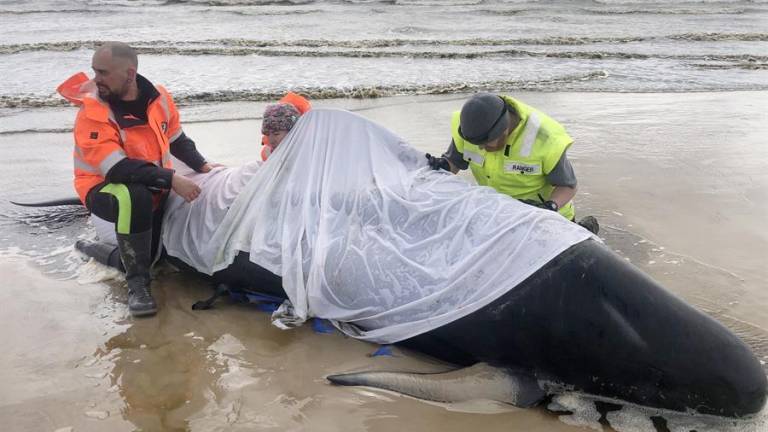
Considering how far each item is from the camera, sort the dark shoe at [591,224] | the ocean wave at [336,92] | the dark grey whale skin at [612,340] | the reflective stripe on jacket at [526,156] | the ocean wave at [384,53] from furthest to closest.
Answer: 1. the ocean wave at [384,53]
2. the ocean wave at [336,92]
3. the dark shoe at [591,224]
4. the reflective stripe on jacket at [526,156]
5. the dark grey whale skin at [612,340]

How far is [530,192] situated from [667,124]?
453cm

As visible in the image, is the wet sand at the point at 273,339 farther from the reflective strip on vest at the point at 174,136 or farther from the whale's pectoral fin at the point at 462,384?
the reflective strip on vest at the point at 174,136

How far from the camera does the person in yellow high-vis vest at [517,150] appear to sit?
156 inches

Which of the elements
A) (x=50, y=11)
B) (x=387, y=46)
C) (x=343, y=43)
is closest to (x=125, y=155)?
(x=387, y=46)

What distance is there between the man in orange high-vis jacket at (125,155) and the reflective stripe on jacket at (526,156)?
189 cm

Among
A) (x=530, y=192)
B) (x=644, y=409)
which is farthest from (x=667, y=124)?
(x=644, y=409)

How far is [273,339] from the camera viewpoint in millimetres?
3639

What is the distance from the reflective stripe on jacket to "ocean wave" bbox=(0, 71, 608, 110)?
6227 millimetres

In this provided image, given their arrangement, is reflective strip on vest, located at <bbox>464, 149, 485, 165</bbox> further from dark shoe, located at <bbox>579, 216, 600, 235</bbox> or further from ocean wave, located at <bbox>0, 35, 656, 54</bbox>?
ocean wave, located at <bbox>0, 35, 656, 54</bbox>

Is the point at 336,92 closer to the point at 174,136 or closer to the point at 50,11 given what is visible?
the point at 174,136

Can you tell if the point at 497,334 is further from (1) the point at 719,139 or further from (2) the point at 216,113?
(2) the point at 216,113

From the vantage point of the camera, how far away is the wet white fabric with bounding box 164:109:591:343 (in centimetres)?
324

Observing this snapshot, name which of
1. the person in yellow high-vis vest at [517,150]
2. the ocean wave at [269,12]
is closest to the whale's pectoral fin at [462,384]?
the person in yellow high-vis vest at [517,150]

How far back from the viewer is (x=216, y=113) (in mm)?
9312
